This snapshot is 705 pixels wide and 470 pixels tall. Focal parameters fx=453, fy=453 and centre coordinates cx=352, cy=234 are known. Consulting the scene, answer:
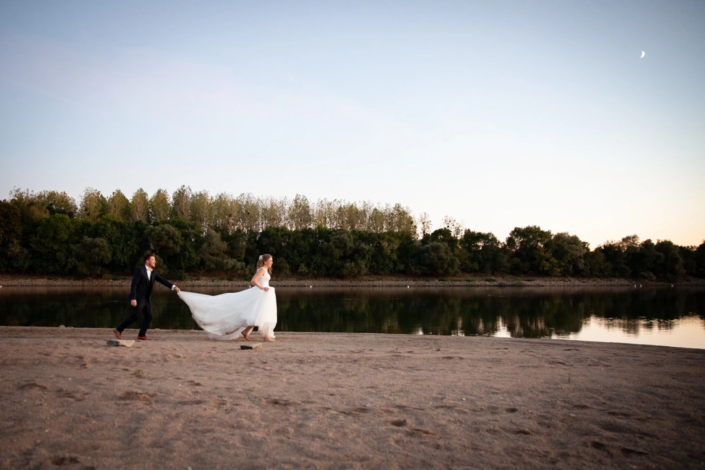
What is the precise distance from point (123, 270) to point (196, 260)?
12449 mm

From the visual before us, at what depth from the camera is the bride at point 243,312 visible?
1420 centimetres

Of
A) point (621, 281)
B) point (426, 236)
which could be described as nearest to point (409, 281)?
point (426, 236)

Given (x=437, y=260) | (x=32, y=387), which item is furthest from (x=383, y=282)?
(x=32, y=387)

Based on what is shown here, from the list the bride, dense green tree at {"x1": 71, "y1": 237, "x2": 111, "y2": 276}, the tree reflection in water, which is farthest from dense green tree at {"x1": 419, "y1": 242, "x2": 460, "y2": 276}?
the bride

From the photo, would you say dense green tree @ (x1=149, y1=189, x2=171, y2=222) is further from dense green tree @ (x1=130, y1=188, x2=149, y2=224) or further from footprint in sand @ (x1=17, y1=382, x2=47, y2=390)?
footprint in sand @ (x1=17, y1=382, x2=47, y2=390)

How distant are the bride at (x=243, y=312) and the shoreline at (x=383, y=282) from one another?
2108 inches

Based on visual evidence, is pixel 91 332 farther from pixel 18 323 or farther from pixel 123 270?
pixel 123 270

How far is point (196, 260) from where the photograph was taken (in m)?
73.8

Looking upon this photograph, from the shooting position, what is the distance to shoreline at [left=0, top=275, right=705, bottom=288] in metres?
66.9

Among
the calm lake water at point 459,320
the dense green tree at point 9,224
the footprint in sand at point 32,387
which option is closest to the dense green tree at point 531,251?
the calm lake water at point 459,320

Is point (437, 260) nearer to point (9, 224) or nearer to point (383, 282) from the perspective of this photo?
point (383, 282)

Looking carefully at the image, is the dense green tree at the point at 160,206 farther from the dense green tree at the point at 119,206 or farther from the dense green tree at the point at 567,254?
the dense green tree at the point at 567,254

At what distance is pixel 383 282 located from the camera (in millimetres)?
82438

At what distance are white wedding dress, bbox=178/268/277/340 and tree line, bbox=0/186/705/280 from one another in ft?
201
